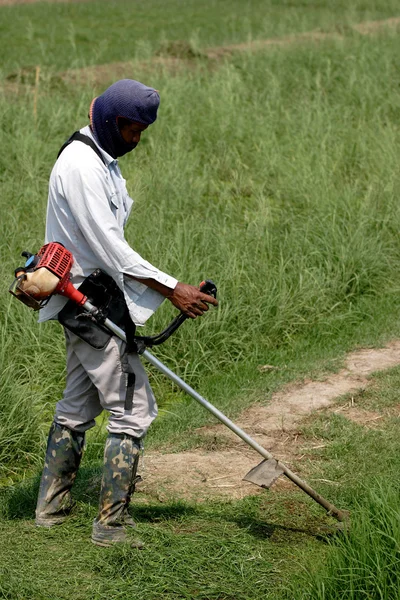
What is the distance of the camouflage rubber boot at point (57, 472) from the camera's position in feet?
13.7

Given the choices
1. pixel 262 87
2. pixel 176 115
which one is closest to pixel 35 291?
pixel 176 115

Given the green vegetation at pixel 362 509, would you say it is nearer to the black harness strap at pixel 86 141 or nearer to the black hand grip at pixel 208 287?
the black hand grip at pixel 208 287

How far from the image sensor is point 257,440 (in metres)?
5.15

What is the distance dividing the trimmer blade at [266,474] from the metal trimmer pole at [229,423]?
0.06 ft

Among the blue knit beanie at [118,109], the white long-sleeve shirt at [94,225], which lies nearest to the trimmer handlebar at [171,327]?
the white long-sleeve shirt at [94,225]

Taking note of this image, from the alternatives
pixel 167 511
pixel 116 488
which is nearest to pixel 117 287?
pixel 116 488

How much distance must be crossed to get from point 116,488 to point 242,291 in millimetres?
3129

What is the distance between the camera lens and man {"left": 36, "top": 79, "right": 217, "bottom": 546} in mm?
3758

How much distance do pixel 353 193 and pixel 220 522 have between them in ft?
15.3

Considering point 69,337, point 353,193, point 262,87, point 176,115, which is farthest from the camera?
point 262,87

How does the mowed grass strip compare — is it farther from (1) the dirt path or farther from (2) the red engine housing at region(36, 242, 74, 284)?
(2) the red engine housing at region(36, 242, 74, 284)

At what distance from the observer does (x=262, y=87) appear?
11773 mm

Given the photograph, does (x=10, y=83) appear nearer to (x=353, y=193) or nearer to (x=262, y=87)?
(x=262, y=87)

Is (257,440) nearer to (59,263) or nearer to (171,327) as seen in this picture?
(171,327)
